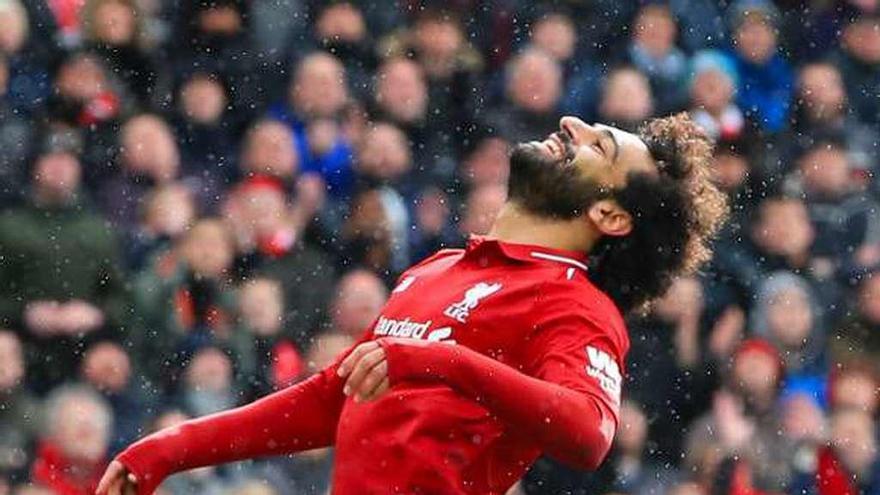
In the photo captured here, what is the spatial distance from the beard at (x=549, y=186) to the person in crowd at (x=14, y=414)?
87.2 inches

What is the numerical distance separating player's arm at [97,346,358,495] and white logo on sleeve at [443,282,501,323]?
1.16 feet

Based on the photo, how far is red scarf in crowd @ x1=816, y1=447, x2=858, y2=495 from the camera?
7785mm

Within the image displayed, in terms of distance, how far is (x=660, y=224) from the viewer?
195 inches

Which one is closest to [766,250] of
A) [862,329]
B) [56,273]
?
[862,329]

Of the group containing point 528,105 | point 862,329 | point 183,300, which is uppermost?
point 528,105

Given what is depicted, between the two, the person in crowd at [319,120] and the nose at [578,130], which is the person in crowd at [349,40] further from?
the nose at [578,130]

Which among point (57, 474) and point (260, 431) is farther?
point (57, 474)

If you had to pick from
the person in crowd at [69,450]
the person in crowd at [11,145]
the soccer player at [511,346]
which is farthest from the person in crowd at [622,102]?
the soccer player at [511,346]

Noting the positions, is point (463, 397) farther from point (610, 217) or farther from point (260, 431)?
point (610, 217)

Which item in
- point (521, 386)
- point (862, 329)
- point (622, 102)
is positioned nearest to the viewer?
point (521, 386)

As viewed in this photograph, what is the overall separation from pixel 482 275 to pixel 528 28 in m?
3.50

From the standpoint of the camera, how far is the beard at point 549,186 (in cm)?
483

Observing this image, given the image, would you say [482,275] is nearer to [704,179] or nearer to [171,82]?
[704,179]

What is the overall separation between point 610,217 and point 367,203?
253 cm
